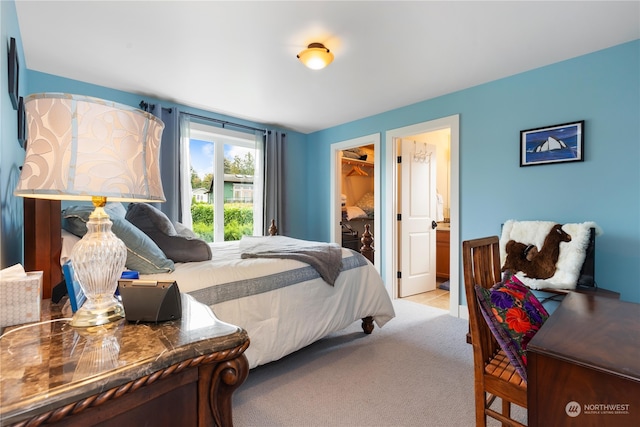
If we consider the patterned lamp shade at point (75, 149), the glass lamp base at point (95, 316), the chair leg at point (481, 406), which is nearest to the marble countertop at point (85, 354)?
the glass lamp base at point (95, 316)

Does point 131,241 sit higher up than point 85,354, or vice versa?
point 131,241

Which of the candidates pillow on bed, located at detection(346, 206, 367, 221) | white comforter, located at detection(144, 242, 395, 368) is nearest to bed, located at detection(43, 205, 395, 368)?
white comforter, located at detection(144, 242, 395, 368)

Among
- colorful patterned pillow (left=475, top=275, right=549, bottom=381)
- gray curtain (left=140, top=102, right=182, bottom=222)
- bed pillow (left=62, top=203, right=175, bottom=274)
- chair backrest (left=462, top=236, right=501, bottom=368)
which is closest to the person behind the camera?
colorful patterned pillow (left=475, top=275, right=549, bottom=381)

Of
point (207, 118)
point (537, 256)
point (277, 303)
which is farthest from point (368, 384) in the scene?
point (207, 118)

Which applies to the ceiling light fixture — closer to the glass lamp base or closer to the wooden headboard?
the wooden headboard

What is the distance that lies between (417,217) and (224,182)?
2.66 m

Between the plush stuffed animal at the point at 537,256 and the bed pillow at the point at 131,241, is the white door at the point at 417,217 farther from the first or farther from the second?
the bed pillow at the point at 131,241

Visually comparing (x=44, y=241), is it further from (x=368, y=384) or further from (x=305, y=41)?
(x=305, y=41)

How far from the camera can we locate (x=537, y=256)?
93.8 inches

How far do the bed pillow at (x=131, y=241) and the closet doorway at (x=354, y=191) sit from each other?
287cm

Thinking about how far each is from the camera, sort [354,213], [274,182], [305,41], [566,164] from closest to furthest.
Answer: [305,41] < [566,164] < [274,182] < [354,213]

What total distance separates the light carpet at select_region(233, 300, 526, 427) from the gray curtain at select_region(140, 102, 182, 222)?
6.77 ft

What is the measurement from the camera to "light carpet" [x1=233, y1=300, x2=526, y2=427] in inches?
66.0

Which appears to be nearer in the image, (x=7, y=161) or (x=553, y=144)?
(x=7, y=161)
